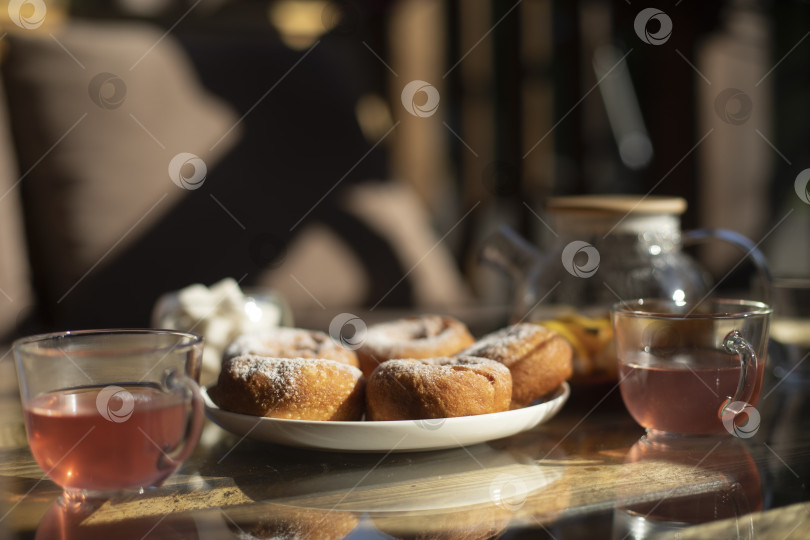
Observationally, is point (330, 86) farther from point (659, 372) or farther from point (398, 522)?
point (398, 522)

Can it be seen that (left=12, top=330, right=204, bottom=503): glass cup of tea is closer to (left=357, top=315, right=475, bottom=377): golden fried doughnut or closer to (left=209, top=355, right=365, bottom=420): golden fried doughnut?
(left=209, top=355, right=365, bottom=420): golden fried doughnut

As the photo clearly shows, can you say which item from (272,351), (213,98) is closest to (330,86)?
(213,98)

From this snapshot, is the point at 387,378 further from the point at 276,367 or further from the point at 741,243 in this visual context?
the point at 741,243

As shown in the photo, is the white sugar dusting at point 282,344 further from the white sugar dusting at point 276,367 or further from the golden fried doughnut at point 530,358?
the golden fried doughnut at point 530,358

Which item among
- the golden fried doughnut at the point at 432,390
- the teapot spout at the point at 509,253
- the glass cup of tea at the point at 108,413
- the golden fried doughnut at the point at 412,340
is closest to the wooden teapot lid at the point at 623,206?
the teapot spout at the point at 509,253

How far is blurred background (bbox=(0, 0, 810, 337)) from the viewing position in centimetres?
182

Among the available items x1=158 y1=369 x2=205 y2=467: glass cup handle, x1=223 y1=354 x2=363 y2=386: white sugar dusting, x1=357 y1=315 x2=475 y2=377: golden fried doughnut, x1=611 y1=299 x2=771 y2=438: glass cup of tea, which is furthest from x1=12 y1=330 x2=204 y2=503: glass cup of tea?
x1=611 y1=299 x2=771 y2=438: glass cup of tea

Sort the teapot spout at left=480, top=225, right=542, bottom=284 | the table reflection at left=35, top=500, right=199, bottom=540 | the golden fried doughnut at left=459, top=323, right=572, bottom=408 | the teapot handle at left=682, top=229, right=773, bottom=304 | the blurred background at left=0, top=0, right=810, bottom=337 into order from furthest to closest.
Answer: the blurred background at left=0, top=0, right=810, bottom=337 < the teapot spout at left=480, top=225, right=542, bottom=284 < the teapot handle at left=682, top=229, right=773, bottom=304 < the golden fried doughnut at left=459, top=323, right=572, bottom=408 < the table reflection at left=35, top=500, right=199, bottom=540

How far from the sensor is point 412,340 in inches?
34.0

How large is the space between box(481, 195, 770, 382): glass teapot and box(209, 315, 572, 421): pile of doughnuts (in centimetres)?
15

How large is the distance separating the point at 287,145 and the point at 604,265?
3.91 feet

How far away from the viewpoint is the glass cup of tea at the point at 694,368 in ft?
2.31

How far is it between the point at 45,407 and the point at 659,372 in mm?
530

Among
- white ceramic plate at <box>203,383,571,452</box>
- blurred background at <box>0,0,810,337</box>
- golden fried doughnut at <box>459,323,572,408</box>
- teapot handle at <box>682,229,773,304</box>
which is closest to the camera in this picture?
white ceramic plate at <box>203,383,571,452</box>
